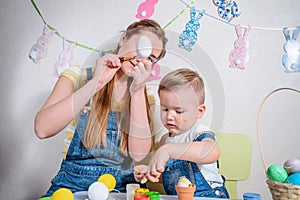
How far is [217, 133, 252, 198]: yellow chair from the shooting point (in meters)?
1.27

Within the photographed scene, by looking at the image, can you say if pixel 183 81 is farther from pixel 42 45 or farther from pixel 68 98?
pixel 42 45

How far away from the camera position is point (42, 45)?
4.67 feet

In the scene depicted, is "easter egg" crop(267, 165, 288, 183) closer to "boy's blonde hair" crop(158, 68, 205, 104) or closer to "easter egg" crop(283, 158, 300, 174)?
"easter egg" crop(283, 158, 300, 174)

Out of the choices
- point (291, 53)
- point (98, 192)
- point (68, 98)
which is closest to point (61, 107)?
point (68, 98)

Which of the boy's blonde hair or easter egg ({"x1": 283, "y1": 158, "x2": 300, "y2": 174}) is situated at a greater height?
the boy's blonde hair

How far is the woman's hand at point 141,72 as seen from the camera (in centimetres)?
100

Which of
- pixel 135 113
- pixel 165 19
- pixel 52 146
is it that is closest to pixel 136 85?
pixel 135 113

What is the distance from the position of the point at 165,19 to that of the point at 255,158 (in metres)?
0.58

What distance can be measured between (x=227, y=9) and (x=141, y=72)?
0.51 metres

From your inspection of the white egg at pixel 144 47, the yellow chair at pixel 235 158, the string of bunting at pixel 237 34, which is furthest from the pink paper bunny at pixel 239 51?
the white egg at pixel 144 47

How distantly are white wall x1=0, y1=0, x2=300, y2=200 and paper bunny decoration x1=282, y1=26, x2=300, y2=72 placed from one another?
0.02 m

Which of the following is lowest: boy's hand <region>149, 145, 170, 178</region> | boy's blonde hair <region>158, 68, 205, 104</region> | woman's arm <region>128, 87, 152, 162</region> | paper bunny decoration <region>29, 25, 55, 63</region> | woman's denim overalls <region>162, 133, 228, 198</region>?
woman's denim overalls <region>162, 133, 228, 198</region>

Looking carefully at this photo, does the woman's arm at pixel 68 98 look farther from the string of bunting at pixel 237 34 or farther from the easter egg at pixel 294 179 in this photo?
the easter egg at pixel 294 179

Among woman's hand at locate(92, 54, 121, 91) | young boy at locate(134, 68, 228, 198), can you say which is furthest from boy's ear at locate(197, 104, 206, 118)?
woman's hand at locate(92, 54, 121, 91)
